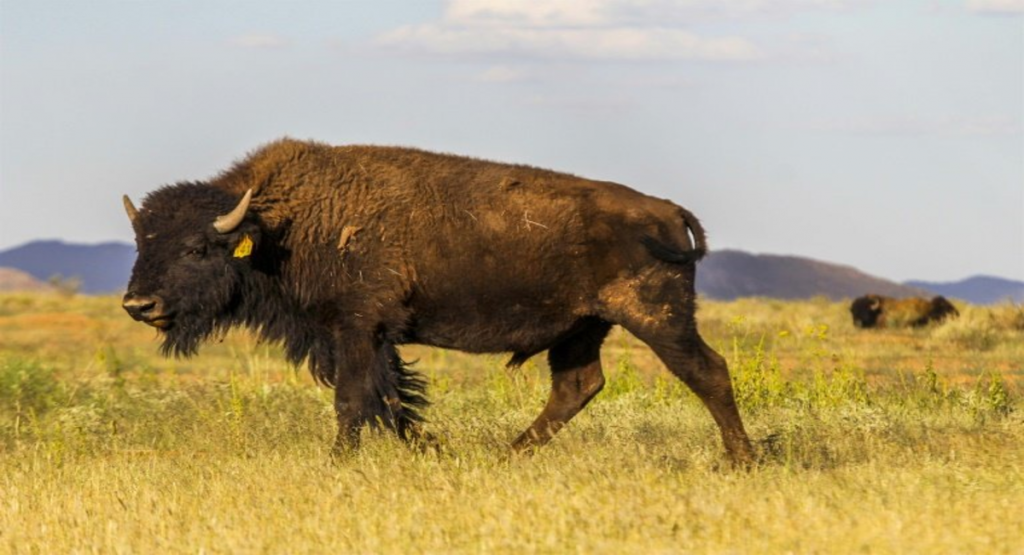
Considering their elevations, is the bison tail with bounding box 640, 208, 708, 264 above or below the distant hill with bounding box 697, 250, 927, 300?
above

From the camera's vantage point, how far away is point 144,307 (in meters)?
9.88

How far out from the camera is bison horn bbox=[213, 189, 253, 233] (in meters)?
9.80

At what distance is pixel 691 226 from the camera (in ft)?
33.6

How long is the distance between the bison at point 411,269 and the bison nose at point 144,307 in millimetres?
10

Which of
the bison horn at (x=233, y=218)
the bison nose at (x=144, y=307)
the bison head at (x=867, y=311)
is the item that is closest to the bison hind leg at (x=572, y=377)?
the bison horn at (x=233, y=218)

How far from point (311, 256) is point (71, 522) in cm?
257

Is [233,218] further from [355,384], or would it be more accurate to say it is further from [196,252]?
[355,384]

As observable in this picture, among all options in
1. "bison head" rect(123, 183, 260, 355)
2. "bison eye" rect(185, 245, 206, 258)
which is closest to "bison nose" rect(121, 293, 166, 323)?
"bison head" rect(123, 183, 260, 355)

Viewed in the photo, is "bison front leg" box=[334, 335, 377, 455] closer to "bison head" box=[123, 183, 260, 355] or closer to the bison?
the bison

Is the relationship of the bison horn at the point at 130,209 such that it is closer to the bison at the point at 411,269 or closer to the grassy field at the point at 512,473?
the bison at the point at 411,269

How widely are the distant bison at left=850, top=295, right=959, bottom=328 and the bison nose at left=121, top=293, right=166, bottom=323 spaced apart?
1914cm

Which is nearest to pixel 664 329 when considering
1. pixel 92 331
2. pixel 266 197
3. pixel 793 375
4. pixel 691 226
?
pixel 691 226

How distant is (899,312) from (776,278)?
7082cm

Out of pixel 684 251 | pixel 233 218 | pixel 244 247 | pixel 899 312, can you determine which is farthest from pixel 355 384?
pixel 899 312
